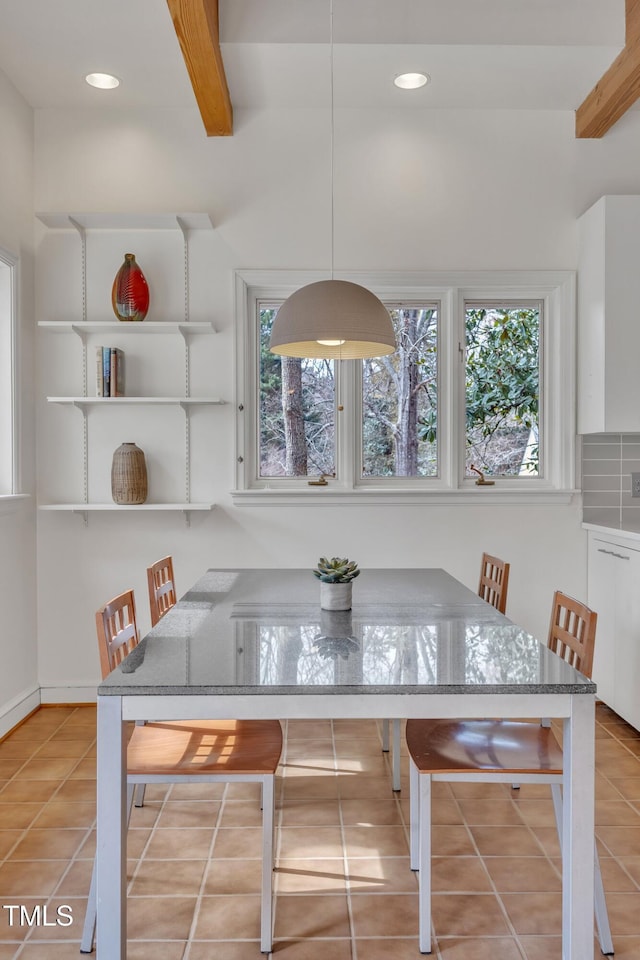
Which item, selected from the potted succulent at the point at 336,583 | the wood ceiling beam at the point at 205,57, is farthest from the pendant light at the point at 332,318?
the wood ceiling beam at the point at 205,57

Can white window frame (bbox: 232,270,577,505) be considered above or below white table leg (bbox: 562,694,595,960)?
above

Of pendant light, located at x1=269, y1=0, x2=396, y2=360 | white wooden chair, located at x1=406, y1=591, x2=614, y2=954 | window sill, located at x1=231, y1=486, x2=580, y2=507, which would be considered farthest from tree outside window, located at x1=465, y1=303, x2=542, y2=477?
white wooden chair, located at x1=406, y1=591, x2=614, y2=954

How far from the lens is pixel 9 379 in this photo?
3.34 metres

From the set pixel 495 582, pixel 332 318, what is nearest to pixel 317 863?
pixel 495 582

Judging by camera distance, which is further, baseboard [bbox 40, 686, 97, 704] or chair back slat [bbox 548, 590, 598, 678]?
baseboard [bbox 40, 686, 97, 704]

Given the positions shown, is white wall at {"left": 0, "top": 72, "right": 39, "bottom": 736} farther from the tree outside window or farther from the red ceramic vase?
the tree outside window

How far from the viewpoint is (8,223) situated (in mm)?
3270

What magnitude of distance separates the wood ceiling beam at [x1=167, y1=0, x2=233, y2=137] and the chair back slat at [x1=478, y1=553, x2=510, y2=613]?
7.58 ft

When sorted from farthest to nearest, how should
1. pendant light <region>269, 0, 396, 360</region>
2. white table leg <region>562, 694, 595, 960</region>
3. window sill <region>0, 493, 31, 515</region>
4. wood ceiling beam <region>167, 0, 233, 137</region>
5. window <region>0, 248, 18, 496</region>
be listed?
window <region>0, 248, 18, 496</region>
window sill <region>0, 493, 31, 515</region>
wood ceiling beam <region>167, 0, 233, 137</region>
pendant light <region>269, 0, 396, 360</region>
white table leg <region>562, 694, 595, 960</region>

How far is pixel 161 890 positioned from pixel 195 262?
2.77m

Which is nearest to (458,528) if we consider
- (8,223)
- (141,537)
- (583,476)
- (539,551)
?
(539,551)

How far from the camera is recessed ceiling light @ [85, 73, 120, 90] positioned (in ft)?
10.7

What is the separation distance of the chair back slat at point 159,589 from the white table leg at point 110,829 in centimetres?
88

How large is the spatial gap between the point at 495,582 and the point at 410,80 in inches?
92.2
